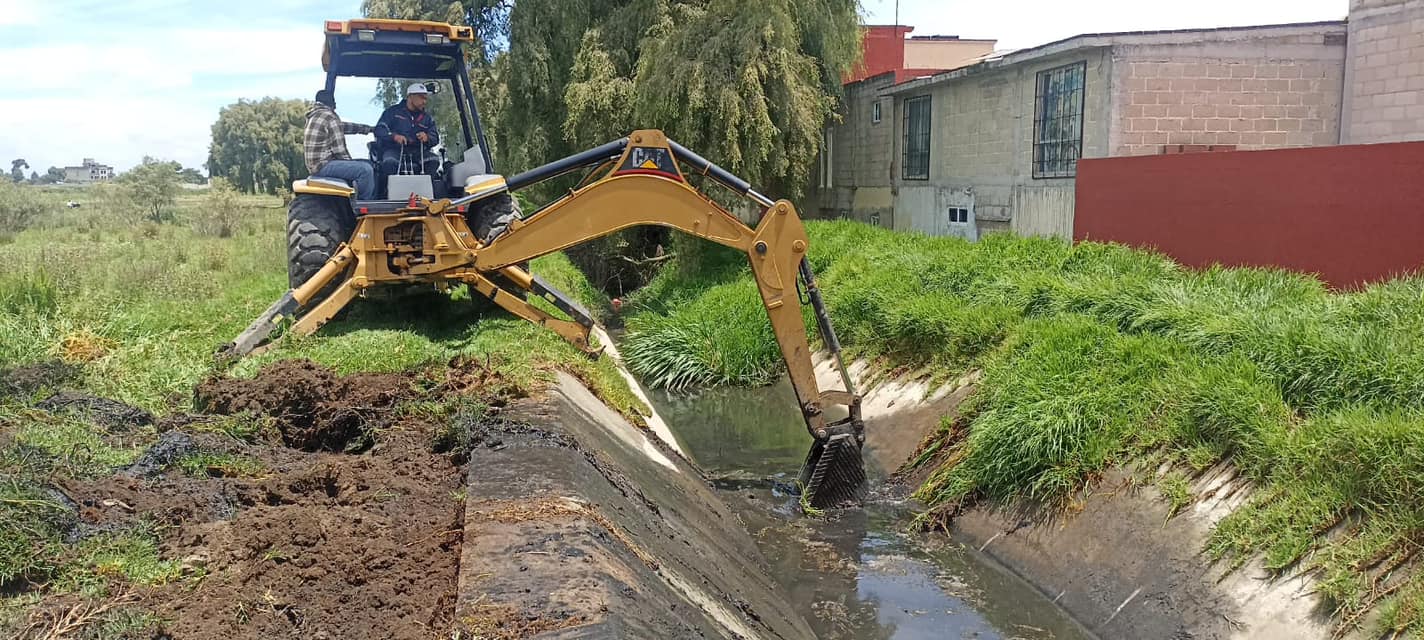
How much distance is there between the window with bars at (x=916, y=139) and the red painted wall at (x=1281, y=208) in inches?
275

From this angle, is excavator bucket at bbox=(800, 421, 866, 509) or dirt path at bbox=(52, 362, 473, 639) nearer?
dirt path at bbox=(52, 362, 473, 639)

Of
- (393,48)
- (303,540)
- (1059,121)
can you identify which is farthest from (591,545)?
(1059,121)

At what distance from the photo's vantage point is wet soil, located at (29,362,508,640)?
3.86m

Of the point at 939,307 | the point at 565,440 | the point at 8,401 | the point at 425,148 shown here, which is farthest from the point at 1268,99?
the point at 8,401

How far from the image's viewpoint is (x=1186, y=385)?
7098 mm

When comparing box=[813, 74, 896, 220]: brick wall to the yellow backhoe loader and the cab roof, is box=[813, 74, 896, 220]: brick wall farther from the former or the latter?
the yellow backhoe loader

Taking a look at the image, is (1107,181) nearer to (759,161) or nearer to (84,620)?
(759,161)

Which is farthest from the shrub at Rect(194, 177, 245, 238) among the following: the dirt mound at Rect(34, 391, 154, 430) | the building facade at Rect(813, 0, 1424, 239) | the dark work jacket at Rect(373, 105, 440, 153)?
the dirt mound at Rect(34, 391, 154, 430)

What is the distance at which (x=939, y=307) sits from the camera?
10.8m

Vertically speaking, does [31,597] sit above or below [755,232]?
below

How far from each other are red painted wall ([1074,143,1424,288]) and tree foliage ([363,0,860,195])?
233 inches

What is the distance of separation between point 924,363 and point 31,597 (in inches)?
331

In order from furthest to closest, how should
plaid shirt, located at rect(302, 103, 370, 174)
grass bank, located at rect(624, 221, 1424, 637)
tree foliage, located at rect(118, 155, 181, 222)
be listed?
tree foliage, located at rect(118, 155, 181, 222)
plaid shirt, located at rect(302, 103, 370, 174)
grass bank, located at rect(624, 221, 1424, 637)

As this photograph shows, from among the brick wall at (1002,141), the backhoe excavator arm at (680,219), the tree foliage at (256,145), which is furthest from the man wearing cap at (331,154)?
the tree foliage at (256,145)
